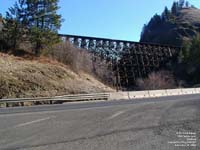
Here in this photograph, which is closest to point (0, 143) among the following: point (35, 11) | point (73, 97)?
point (73, 97)

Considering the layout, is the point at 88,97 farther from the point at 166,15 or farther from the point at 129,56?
the point at 166,15

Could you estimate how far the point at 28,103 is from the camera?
28.3 meters

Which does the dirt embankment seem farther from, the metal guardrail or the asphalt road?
the asphalt road

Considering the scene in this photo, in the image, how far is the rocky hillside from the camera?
13612 cm

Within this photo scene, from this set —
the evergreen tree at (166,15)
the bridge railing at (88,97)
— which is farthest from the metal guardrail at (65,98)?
the evergreen tree at (166,15)

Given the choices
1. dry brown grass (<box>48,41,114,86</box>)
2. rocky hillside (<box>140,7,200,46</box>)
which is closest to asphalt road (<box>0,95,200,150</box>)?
dry brown grass (<box>48,41,114,86</box>)

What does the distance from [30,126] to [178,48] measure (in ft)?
317

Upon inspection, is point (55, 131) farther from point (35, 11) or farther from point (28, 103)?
point (35, 11)

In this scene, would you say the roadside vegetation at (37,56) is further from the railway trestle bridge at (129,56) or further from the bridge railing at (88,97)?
the railway trestle bridge at (129,56)

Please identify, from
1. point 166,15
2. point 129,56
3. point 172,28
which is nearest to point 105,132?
point 129,56

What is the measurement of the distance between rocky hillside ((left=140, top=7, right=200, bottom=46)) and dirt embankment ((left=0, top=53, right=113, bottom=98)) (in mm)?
89991

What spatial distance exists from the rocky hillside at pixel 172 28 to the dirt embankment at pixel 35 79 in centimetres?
8999

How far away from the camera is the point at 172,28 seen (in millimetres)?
147125

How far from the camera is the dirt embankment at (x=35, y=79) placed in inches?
1250
